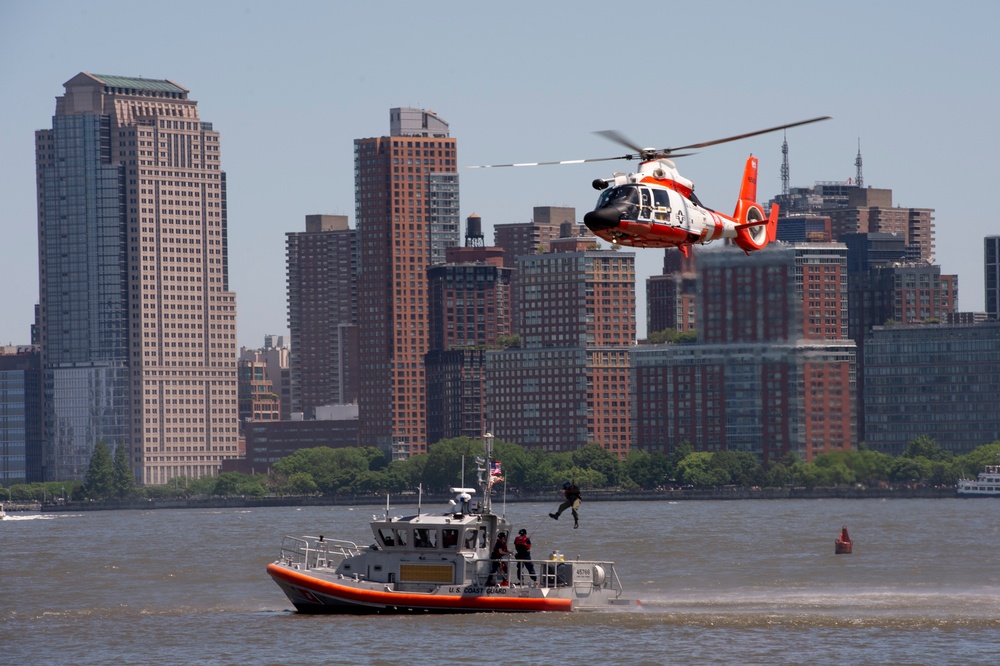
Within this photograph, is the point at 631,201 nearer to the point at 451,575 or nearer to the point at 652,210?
the point at 652,210

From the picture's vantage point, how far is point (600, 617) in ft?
240

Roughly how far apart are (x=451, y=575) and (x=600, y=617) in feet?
19.1

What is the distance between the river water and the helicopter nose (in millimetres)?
14281

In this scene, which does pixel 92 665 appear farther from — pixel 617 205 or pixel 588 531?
pixel 588 531

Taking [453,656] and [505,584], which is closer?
[453,656]

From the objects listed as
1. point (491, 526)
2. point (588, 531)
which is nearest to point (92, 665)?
point (491, 526)

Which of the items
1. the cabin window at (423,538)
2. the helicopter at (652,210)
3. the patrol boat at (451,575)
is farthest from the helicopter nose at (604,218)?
the cabin window at (423,538)

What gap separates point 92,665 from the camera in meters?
65.0

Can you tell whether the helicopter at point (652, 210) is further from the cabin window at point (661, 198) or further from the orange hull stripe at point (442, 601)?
the orange hull stripe at point (442, 601)

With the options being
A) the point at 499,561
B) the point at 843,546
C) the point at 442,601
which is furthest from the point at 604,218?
the point at 843,546

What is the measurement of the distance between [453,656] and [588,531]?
8959 cm

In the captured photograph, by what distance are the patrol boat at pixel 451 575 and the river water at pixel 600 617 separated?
652 millimetres

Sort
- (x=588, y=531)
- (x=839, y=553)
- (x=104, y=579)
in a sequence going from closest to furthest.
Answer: (x=104, y=579) < (x=839, y=553) < (x=588, y=531)

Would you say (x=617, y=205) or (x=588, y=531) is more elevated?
(x=617, y=205)
